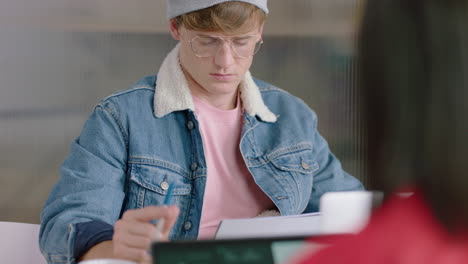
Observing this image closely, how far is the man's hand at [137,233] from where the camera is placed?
99 cm

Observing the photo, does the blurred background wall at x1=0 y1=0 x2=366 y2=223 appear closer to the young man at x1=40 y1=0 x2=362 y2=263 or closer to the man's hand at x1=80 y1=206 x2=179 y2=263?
the young man at x1=40 y1=0 x2=362 y2=263

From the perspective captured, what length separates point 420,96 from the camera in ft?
1.49

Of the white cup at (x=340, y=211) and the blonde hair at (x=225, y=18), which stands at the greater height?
the blonde hair at (x=225, y=18)

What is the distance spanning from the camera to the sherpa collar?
154 centimetres

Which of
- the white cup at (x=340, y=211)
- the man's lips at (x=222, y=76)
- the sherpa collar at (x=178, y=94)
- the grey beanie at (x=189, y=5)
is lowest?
the white cup at (x=340, y=211)

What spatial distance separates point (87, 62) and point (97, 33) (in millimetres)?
126

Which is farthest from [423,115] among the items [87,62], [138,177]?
[87,62]

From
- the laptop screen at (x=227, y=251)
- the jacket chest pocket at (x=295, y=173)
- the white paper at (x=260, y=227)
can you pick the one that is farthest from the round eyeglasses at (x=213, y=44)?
the laptop screen at (x=227, y=251)

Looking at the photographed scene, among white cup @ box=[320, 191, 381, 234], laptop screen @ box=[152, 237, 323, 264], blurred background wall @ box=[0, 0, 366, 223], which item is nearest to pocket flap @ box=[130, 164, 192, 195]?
white cup @ box=[320, 191, 381, 234]

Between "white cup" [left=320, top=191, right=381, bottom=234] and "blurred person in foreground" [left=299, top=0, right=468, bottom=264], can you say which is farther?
"white cup" [left=320, top=191, right=381, bottom=234]

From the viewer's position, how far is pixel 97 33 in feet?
8.68

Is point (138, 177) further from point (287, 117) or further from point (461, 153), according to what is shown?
point (461, 153)

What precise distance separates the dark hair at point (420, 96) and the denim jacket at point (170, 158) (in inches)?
35.5

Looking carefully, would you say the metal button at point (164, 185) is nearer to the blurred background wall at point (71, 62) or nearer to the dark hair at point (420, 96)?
the dark hair at point (420, 96)
